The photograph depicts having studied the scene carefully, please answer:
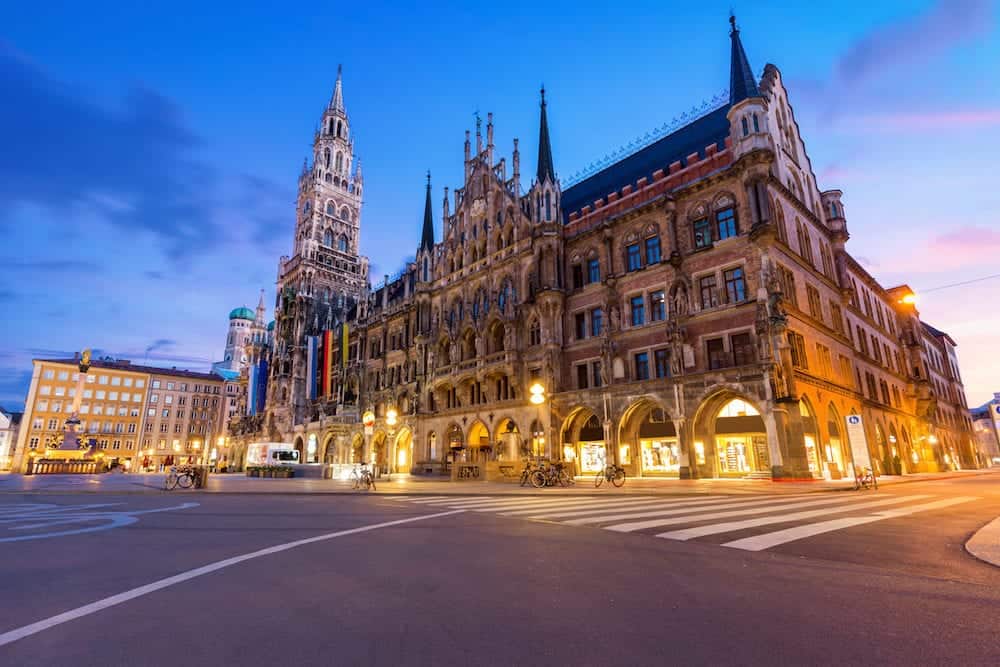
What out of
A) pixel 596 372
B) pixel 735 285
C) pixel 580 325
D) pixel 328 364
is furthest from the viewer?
pixel 328 364

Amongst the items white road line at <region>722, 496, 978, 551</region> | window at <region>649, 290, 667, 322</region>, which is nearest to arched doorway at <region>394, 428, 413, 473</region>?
window at <region>649, 290, 667, 322</region>

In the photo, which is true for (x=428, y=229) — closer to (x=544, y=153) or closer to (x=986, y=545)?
(x=544, y=153)

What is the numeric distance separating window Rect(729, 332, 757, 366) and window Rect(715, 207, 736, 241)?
584cm

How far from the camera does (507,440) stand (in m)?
37.2

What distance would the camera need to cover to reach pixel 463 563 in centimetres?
658

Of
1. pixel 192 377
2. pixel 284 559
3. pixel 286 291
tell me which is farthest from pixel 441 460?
pixel 192 377

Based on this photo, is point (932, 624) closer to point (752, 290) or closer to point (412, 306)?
point (752, 290)

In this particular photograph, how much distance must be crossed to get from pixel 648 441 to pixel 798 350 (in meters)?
9.50

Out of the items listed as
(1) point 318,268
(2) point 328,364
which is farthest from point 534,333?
(1) point 318,268

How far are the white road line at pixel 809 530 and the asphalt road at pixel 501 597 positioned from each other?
0.77 feet

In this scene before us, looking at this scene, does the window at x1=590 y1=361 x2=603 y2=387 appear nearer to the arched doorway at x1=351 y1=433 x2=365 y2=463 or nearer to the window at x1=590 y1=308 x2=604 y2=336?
the window at x1=590 y1=308 x2=604 y2=336

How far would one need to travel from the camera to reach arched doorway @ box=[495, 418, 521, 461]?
36.6m

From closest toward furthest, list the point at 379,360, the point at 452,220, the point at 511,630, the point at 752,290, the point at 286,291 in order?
1. the point at 511,630
2. the point at 752,290
3. the point at 452,220
4. the point at 379,360
5. the point at 286,291

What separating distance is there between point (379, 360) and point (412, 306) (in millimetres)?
8262
